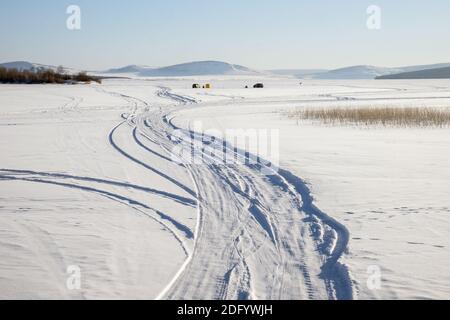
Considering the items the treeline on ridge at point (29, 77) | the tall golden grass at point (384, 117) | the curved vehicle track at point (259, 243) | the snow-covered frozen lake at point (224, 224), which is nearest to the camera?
the curved vehicle track at point (259, 243)

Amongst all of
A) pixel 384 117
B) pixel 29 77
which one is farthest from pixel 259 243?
pixel 29 77

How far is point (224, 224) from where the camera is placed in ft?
20.7

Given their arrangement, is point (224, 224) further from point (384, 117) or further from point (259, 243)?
point (384, 117)

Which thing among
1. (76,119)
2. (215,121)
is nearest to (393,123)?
(215,121)

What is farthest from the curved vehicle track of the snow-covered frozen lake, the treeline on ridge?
the treeline on ridge

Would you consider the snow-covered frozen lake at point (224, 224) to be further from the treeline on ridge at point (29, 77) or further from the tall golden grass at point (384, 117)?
the treeline on ridge at point (29, 77)

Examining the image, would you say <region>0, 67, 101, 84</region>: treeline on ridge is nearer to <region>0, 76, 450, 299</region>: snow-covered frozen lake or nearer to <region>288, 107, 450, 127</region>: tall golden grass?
<region>288, 107, 450, 127</region>: tall golden grass

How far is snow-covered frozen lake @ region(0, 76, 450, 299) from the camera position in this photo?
4.56 m

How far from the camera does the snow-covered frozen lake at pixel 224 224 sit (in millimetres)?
4562

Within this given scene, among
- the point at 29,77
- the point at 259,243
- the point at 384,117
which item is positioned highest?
the point at 29,77

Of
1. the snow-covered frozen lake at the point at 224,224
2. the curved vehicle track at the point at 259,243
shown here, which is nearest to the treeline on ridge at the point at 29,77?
the snow-covered frozen lake at the point at 224,224
